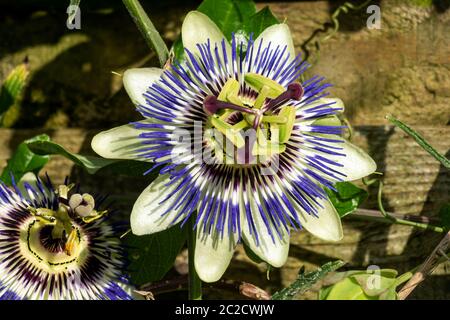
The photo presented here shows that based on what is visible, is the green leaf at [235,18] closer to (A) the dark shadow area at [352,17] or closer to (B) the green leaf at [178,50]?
(B) the green leaf at [178,50]

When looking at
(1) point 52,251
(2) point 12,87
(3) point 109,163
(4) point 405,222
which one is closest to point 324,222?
(4) point 405,222

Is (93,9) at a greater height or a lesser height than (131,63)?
greater

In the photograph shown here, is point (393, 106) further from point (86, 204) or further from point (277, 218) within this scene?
point (86, 204)

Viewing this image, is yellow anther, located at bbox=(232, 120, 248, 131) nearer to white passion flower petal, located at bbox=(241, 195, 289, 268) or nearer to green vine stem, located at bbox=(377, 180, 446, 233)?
white passion flower petal, located at bbox=(241, 195, 289, 268)

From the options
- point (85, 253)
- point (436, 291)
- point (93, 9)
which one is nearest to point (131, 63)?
point (93, 9)

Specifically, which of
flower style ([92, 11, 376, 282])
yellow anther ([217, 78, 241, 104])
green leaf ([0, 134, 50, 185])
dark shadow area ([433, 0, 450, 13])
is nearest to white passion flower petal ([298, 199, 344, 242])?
flower style ([92, 11, 376, 282])

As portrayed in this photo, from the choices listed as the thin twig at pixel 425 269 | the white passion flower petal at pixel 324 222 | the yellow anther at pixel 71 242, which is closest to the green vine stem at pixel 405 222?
the thin twig at pixel 425 269
